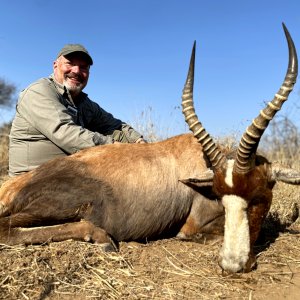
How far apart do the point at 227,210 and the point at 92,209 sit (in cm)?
139

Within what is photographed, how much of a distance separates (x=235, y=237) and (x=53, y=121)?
2.87m

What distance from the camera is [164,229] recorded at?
4.82 m

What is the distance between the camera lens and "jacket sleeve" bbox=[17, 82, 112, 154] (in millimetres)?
5543

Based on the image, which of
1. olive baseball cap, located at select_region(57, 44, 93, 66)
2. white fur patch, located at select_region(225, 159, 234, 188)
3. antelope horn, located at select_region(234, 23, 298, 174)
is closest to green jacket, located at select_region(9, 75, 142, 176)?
olive baseball cap, located at select_region(57, 44, 93, 66)

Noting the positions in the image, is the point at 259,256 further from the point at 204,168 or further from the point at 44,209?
the point at 44,209

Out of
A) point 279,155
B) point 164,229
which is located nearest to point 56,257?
point 164,229

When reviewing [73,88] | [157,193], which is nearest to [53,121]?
[73,88]

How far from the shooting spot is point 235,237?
3.97 metres

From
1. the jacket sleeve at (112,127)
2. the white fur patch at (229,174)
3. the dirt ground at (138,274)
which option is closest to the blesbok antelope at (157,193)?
the white fur patch at (229,174)

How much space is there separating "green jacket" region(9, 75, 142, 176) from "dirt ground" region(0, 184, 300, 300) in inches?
67.1

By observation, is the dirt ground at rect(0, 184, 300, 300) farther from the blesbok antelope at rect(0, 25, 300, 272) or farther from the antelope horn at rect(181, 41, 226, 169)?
the antelope horn at rect(181, 41, 226, 169)

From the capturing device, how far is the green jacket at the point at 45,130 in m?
5.57

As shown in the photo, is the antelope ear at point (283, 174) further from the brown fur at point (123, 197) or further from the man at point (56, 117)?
the man at point (56, 117)

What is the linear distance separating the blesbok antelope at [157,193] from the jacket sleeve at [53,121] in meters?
0.56
